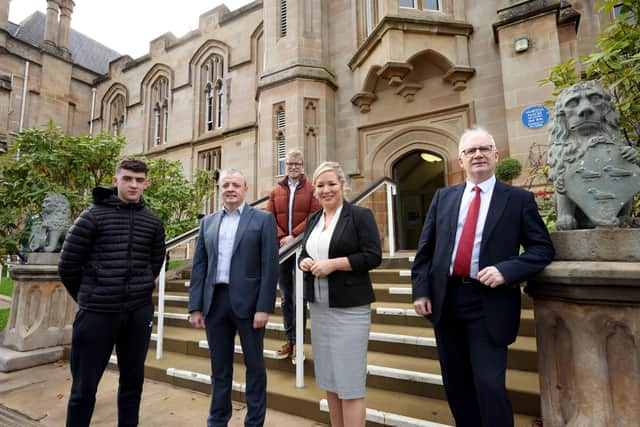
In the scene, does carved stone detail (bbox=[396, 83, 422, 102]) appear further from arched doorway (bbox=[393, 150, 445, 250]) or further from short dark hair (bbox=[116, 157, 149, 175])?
short dark hair (bbox=[116, 157, 149, 175])

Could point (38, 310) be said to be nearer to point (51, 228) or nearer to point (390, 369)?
point (51, 228)

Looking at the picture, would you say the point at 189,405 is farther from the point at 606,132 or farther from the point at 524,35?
the point at 524,35

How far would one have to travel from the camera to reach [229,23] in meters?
12.9

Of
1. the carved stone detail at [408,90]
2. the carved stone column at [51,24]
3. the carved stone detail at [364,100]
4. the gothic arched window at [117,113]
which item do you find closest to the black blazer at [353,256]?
the carved stone detail at [408,90]

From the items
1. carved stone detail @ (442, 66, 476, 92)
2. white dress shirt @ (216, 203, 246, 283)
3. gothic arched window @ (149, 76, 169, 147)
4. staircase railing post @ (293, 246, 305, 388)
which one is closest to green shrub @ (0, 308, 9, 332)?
staircase railing post @ (293, 246, 305, 388)

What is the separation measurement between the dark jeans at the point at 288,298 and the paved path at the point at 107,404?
654mm

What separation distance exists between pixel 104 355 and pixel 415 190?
7.58 m

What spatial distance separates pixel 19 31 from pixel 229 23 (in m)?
14.3

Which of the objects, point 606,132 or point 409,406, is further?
point 409,406

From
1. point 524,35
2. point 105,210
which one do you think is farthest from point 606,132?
point 524,35

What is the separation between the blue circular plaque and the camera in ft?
18.6

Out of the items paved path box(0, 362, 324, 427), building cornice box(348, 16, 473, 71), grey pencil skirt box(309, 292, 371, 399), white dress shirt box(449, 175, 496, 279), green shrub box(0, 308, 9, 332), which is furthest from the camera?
building cornice box(348, 16, 473, 71)

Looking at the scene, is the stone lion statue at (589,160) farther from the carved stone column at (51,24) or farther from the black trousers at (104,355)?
the carved stone column at (51,24)

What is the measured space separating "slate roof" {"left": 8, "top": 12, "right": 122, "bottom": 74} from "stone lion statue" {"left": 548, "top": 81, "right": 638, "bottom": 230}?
73.9ft
